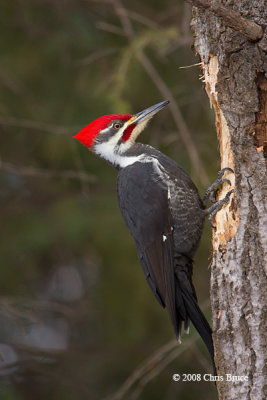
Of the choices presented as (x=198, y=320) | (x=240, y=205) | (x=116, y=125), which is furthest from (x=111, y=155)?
(x=240, y=205)

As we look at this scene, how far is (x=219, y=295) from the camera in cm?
260

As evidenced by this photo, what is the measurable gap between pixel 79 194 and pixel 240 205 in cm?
333

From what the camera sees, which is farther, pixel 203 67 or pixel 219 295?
pixel 203 67

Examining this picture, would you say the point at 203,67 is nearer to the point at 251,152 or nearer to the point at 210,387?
the point at 251,152

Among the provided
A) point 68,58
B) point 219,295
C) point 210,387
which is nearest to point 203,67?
point 219,295

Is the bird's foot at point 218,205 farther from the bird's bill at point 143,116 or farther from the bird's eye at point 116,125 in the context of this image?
the bird's eye at point 116,125

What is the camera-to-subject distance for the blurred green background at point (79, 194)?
16.4 feet

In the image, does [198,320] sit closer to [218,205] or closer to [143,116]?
[218,205]

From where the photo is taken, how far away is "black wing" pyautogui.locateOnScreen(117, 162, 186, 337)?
335cm

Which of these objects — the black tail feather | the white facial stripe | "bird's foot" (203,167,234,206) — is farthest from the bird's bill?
the black tail feather

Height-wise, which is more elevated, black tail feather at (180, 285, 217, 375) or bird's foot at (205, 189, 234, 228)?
bird's foot at (205, 189, 234, 228)

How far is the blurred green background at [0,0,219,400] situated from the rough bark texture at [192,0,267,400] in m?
1.77

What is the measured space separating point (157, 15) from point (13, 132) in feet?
5.75

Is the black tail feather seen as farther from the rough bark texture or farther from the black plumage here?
the rough bark texture
